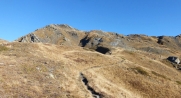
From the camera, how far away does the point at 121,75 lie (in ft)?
187

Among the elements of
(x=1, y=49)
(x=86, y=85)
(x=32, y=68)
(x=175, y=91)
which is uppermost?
(x=1, y=49)

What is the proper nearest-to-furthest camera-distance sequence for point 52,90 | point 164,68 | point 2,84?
1. point 2,84
2. point 52,90
3. point 164,68

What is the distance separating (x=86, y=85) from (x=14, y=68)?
13.4 metres

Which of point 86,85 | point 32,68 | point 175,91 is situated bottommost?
point 175,91

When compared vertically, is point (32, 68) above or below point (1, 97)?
above

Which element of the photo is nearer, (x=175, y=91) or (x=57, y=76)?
(x=57, y=76)

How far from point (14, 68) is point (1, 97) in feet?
46.8

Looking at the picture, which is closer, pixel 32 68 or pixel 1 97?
pixel 1 97

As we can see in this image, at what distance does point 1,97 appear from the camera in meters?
23.1

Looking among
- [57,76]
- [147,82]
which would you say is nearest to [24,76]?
[57,76]

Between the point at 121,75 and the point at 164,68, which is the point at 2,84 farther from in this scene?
the point at 164,68

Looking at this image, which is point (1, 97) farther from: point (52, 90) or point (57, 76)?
point (57, 76)

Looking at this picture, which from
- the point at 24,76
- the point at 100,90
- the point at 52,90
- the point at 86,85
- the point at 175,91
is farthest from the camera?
the point at 175,91

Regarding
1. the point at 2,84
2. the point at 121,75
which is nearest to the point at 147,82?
the point at 121,75
